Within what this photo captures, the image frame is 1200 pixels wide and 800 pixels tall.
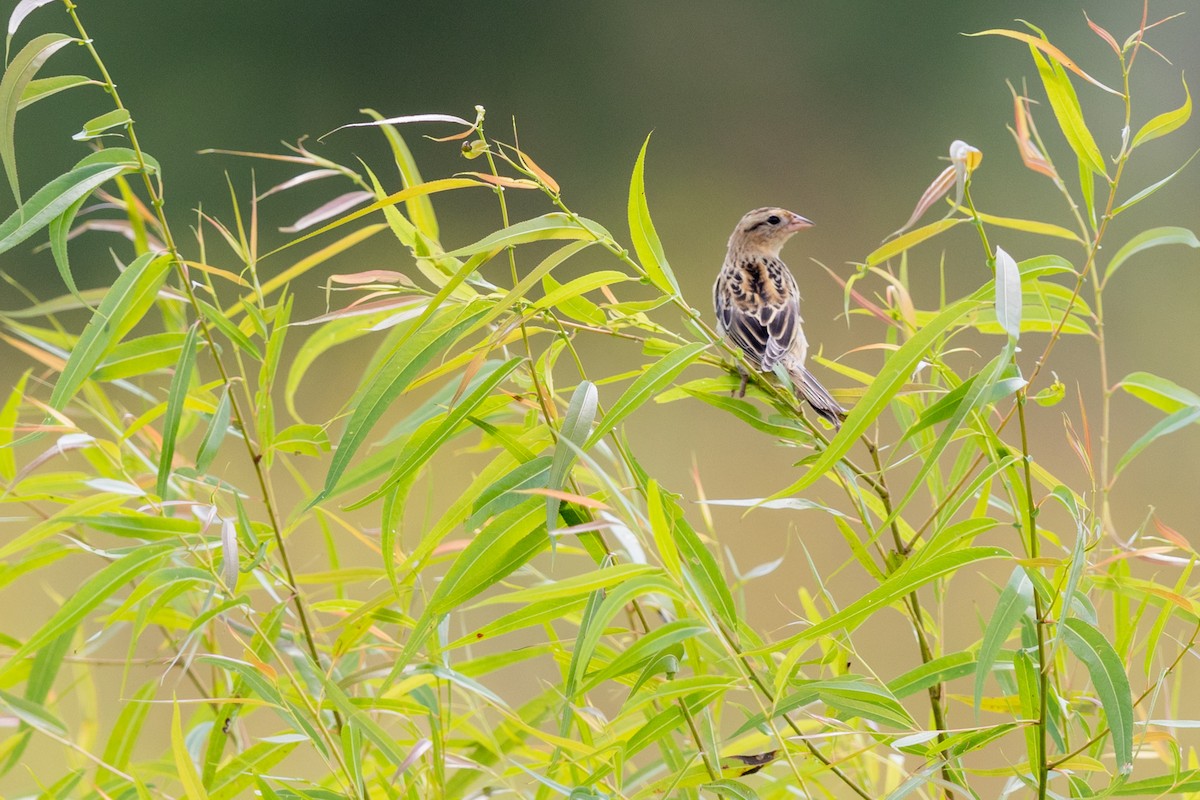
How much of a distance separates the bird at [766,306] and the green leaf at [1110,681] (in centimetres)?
28

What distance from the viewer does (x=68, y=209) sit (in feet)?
2.46

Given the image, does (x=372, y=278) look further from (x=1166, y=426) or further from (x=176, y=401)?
(x=1166, y=426)

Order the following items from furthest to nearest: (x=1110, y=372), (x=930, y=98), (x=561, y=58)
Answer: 1. (x=561, y=58)
2. (x=930, y=98)
3. (x=1110, y=372)

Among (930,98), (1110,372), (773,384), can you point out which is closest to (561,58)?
(930,98)

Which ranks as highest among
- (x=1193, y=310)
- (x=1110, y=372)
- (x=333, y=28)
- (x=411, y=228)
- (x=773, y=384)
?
(x=333, y=28)

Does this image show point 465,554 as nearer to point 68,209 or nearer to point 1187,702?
point 68,209

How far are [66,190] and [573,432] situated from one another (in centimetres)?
35

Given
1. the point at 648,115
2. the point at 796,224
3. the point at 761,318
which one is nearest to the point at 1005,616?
the point at 761,318

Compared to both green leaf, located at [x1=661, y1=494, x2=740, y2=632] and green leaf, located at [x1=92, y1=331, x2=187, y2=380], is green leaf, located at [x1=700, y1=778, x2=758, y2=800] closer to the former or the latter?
green leaf, located at [x1=661, y1=494, x2=740, y2=632]

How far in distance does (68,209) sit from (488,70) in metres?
5.06

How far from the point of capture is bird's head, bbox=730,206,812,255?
1910 millimetres

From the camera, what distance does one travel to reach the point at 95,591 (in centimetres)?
80

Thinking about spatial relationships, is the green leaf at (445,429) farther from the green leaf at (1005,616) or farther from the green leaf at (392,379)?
the green leaf at (1005,616)

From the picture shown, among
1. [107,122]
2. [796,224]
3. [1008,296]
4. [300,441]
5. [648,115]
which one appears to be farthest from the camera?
[648,115]
